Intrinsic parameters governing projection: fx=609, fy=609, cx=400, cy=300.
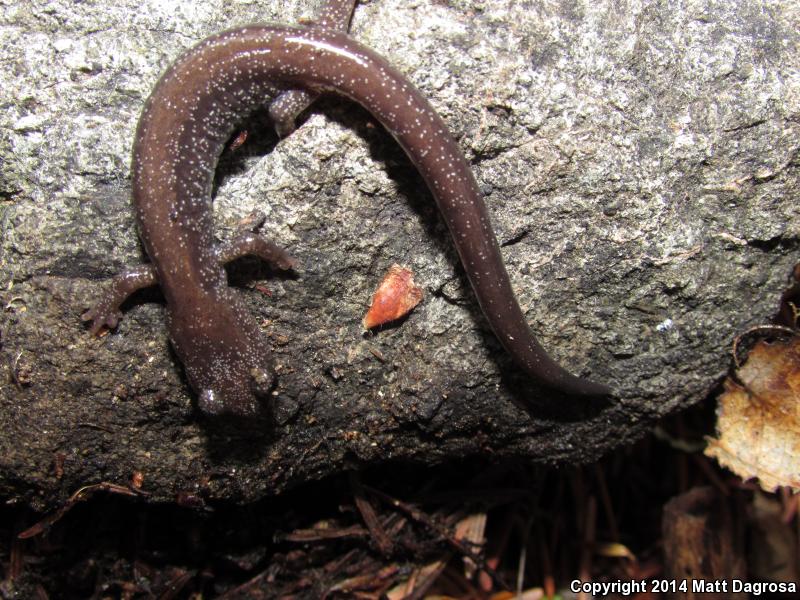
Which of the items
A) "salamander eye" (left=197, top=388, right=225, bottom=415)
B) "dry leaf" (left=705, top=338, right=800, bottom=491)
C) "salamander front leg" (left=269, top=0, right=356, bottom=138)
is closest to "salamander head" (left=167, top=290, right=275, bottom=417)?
"salamander eye" (left=197, top=388, right=225, bottom=415)

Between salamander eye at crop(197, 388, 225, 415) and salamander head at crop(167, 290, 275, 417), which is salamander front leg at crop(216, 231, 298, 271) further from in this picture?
salamander eye at crop(197, 388, 225, 415)

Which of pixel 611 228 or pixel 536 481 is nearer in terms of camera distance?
pixel 611 228

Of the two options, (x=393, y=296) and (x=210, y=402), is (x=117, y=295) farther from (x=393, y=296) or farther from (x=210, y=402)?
(x=393, y=296)

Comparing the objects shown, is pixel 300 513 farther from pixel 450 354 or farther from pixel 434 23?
pixel 434 23

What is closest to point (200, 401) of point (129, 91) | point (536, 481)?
point (129, 91)

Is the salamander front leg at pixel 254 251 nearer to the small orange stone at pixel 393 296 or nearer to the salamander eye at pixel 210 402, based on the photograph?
the small orange stone at pixel 393 296

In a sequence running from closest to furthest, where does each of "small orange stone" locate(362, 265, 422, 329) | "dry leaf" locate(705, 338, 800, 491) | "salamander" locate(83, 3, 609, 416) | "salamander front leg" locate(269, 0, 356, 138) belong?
1. "salamander" locate(83, 3, 609, 416)
2. "salamander front leg" locate(269, 0, 356, 138)
3. "small orange stone" locate(362, 265, 422, 329)
4. "dry leaf" locate(705, 338, 800, 491)

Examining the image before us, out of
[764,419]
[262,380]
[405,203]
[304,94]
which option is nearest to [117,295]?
[262,380]
